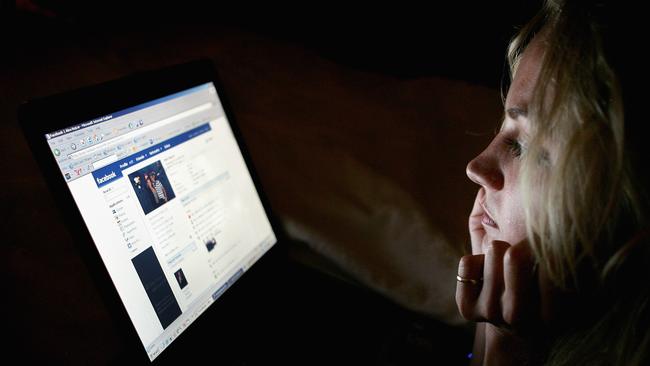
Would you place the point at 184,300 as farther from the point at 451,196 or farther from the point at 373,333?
the point at 451,196

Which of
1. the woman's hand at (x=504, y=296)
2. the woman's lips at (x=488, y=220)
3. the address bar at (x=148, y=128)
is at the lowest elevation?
the woman's hand at (x=504, y=296)

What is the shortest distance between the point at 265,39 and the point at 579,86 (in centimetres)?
93

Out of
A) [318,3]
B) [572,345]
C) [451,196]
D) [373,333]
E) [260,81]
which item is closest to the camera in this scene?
[572,345]

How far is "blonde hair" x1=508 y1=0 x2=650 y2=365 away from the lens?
47 cm

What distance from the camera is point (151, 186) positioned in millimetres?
602

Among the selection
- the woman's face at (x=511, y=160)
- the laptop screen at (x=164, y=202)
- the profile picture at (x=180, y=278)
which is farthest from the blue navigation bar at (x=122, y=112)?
the woman's face at (x=511, y=160)

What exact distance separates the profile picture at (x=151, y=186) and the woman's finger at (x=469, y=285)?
405 mm

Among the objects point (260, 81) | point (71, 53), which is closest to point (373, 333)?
point (260, 81)

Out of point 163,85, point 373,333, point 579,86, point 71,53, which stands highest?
point 71,53

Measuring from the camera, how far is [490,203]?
64 centimetres

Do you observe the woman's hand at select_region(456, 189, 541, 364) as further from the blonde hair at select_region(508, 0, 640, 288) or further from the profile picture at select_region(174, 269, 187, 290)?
the profile picture at select_region(174, 269, 187, 290)

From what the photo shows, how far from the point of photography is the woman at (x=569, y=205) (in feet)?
1.53

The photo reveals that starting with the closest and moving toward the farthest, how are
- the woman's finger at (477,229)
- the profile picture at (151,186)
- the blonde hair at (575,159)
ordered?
the blonde hair at (575,159), the profile picture at (151,186), the woman's finger at (477,229)

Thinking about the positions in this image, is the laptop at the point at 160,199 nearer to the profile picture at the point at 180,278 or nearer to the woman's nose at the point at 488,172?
the profile picture at the point at 180,278
